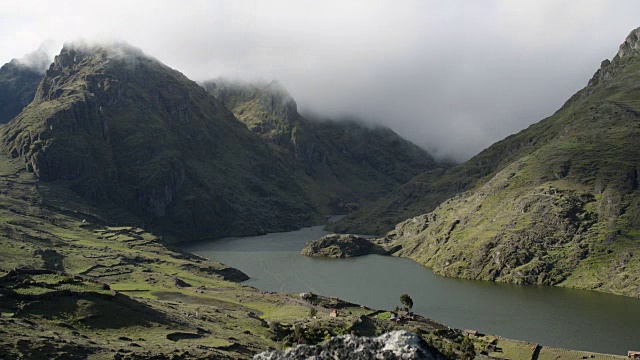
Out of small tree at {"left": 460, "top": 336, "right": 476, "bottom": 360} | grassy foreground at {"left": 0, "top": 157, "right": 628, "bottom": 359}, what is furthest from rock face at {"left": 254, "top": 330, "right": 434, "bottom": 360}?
small tree at {"left": 460, "top": 336, "right": 476, "bottom": 360}

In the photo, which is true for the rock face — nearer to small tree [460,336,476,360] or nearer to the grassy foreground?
the grassy foreground

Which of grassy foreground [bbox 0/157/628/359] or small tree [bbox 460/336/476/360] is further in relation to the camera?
small tree [bbox 460/336/476/360]

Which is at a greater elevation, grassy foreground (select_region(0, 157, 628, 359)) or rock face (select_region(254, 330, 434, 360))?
rock face (select_region(254, 330, 434, 360))

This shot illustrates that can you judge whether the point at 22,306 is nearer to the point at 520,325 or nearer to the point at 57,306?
the point at 57,306

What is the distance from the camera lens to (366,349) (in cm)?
2061

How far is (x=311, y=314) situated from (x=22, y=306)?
86.7 m

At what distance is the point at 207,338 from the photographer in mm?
113250

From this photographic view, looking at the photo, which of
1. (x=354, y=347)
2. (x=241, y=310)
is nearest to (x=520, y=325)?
(x=241, y=310)

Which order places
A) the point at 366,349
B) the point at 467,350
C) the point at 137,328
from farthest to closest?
the point at 467,350
the point at 137,328
the point at 366,349

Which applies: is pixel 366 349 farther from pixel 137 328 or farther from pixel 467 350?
pixel 467 350

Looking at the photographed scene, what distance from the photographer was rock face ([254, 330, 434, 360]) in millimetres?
A: 19859

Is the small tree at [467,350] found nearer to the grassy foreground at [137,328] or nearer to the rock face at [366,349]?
the grassy foreground at [137,328]

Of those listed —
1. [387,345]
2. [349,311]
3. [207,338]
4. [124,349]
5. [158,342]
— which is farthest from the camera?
[349,311]

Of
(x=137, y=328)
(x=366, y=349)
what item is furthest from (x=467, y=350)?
(x=366, y=349)
